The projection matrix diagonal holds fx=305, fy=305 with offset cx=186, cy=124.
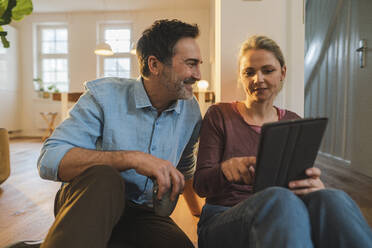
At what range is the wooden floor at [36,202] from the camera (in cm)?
178

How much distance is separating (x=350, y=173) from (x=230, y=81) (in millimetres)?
2575

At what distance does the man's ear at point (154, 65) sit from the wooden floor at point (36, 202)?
98cm

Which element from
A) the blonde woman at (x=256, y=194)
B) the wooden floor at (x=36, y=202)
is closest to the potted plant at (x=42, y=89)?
the wooden floor at (x=36, y=202)

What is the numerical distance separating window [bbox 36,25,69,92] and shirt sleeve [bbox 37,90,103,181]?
741cm

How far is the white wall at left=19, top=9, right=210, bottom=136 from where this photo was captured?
24.5 feet

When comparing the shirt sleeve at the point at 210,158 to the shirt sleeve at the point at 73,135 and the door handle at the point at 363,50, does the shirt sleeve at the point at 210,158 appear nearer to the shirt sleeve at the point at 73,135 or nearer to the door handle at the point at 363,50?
the shirt sleeve at the point at 73,135

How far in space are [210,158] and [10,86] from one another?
7898 millimetres

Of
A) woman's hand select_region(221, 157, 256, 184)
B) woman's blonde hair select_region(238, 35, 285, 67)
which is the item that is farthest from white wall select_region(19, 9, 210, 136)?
woman's hand select_region(221, 157, 256, 184)

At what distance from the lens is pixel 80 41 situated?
25.5 feet

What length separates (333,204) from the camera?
2.61 ft

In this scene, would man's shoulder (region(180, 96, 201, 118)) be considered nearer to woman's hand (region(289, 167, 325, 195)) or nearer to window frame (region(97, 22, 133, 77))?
woman's hand (region(289, 167, 325, 195))

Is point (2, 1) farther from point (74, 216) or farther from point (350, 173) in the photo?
point (350, 173)

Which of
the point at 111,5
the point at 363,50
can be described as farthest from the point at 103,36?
the point at 363,50

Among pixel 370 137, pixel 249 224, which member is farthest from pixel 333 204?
pixel 370 137
